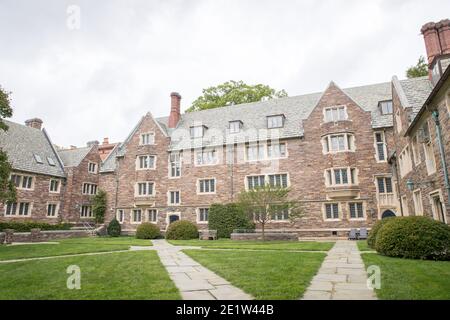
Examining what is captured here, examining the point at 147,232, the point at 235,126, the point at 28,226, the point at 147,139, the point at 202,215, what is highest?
the point at 235,126

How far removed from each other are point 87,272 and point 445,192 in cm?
1243

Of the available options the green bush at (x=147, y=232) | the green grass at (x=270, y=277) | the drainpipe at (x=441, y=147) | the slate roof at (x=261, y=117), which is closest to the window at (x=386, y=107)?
the slate roof at (x=261, y=117)

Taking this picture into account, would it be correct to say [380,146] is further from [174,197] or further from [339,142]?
[174,197]

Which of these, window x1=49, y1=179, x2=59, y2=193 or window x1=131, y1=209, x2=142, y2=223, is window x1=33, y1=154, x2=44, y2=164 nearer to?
window x1=49, y1=179, x2=59, y2=193

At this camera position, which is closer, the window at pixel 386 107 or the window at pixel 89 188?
the window at pixel 386 107

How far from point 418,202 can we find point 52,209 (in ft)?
103

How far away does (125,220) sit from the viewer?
2988cm

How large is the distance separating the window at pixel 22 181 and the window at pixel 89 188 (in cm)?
570

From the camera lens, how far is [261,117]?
Answer: 28.7m

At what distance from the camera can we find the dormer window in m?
29.2

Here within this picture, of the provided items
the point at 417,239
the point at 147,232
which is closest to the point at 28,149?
the point at 147,232

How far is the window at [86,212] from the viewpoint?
3296cm

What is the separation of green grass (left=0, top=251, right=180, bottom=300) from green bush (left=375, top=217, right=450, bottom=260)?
25.5ft

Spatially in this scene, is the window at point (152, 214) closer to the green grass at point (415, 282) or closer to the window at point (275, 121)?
the window at point (275, 121)
